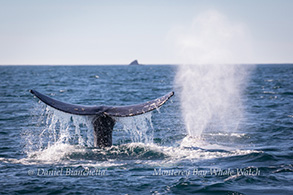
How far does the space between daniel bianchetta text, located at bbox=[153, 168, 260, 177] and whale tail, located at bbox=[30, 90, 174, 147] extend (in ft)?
4.75

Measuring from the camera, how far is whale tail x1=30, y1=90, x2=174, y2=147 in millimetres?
8016

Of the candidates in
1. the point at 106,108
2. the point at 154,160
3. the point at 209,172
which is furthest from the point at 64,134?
the point at 209,172

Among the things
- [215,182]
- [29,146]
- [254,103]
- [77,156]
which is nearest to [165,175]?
[215,182]

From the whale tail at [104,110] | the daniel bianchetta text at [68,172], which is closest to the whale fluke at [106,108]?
the whale tail at [104,110]

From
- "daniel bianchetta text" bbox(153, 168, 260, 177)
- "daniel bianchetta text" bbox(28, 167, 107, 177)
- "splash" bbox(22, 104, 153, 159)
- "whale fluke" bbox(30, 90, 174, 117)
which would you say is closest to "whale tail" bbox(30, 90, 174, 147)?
"whale fluke" bbox(30, 90, 174, 117)

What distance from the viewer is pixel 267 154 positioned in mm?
9680

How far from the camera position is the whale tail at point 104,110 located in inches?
316

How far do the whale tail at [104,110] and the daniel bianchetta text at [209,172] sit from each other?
145 centimetres

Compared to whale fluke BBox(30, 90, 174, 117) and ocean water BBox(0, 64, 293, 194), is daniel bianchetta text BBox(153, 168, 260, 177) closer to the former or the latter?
ocean water BBox(0, 64, 293, 194)

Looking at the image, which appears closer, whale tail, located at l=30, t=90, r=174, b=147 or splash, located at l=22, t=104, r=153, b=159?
whale tail, located at l=30, t=90, r=174, b=147

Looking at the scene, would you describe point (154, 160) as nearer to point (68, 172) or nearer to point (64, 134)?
point (68, 172)

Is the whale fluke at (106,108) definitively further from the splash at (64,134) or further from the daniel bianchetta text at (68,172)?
the daniel bianchetta text at (68,172)

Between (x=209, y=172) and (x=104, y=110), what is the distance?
2787 millimetres

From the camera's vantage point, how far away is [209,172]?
817cm
